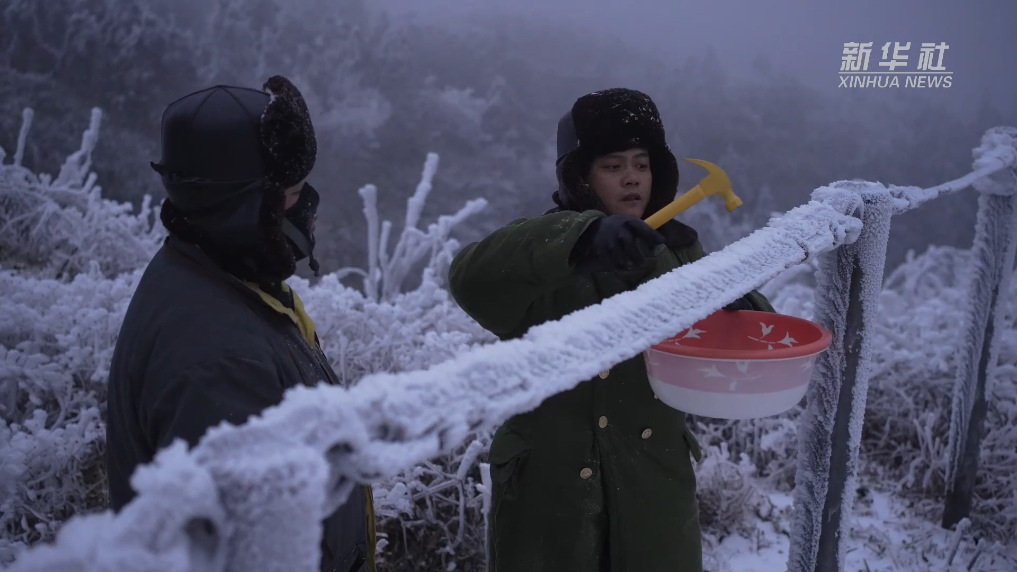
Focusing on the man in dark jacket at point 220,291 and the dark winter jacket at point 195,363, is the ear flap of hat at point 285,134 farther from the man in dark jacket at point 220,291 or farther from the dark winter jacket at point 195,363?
the dark winter jacket at point 195,363

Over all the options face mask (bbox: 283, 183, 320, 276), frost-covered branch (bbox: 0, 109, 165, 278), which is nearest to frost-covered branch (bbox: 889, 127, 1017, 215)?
face mask (bbox: 283, 183, 320, 276)

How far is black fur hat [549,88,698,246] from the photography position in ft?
4.59

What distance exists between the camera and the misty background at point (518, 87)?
6996mm

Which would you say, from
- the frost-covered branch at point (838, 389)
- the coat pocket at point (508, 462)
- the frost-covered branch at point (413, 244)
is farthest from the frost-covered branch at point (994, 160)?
the frost-covered branch at point (413, 244)

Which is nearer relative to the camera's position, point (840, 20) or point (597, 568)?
point (597, 568)

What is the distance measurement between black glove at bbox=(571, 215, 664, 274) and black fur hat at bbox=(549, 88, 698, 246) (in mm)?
370

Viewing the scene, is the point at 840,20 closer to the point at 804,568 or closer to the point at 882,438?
the point at 882,438

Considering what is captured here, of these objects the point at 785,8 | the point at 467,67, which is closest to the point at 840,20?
the point at 785,8

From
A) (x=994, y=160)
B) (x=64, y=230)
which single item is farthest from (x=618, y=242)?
(x=64, y=230)

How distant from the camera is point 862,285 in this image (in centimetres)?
117

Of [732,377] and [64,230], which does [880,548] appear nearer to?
[732,377]

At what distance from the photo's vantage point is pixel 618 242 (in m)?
0.95

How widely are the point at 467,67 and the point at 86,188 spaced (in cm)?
628

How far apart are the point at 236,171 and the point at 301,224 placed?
171 mm
